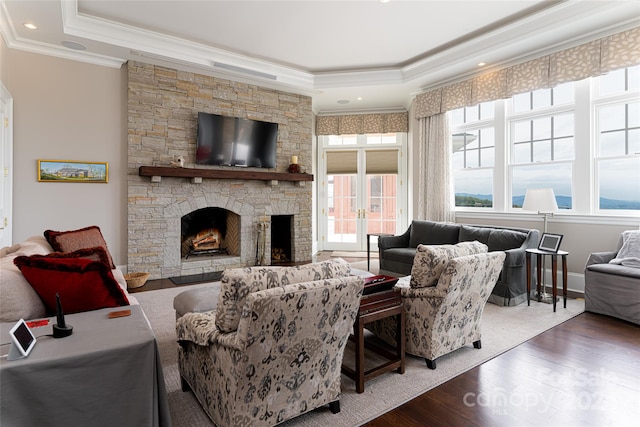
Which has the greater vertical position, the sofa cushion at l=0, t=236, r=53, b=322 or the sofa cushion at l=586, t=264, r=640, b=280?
the sofa cushion at l=0, t=236, r=53, b=322

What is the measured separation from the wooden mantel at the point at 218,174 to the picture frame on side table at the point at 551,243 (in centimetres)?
387

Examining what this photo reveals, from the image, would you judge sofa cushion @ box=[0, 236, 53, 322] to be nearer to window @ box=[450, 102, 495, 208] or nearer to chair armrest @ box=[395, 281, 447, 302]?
chair armrest @ box=[395, 281, 447, 302]

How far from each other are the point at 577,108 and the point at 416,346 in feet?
13.0

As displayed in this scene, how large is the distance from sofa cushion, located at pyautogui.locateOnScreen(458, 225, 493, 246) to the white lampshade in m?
0.64

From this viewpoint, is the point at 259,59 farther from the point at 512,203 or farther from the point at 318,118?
the point at 512,203

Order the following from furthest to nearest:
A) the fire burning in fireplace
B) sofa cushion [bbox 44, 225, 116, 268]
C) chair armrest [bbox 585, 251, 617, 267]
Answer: the fire burning in fireplace < chair armrest [bbox 585, 251, 617, 267] < sofa cushion [bbox 44, 225, 116, 268]

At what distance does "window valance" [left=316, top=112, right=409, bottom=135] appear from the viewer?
719 cm

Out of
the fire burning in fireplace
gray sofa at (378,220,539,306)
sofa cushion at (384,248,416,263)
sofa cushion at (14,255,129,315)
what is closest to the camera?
sofa cushion at (14,255,129,315)

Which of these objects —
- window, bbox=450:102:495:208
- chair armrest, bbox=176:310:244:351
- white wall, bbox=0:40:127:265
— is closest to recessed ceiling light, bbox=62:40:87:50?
white wall, bbox=0:40:127:265

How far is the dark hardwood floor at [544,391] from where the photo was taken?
188 centimetres

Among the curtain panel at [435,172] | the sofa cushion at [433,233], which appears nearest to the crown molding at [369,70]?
the curtain panel at [435,172]

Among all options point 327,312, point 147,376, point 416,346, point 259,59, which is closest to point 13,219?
point 259,59

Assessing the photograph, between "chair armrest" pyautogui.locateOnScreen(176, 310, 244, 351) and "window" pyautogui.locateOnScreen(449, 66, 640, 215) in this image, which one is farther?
"window" pyautogui.locateOnScreen(449, 66, 640, 215)

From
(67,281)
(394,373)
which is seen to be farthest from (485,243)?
(67,281)
